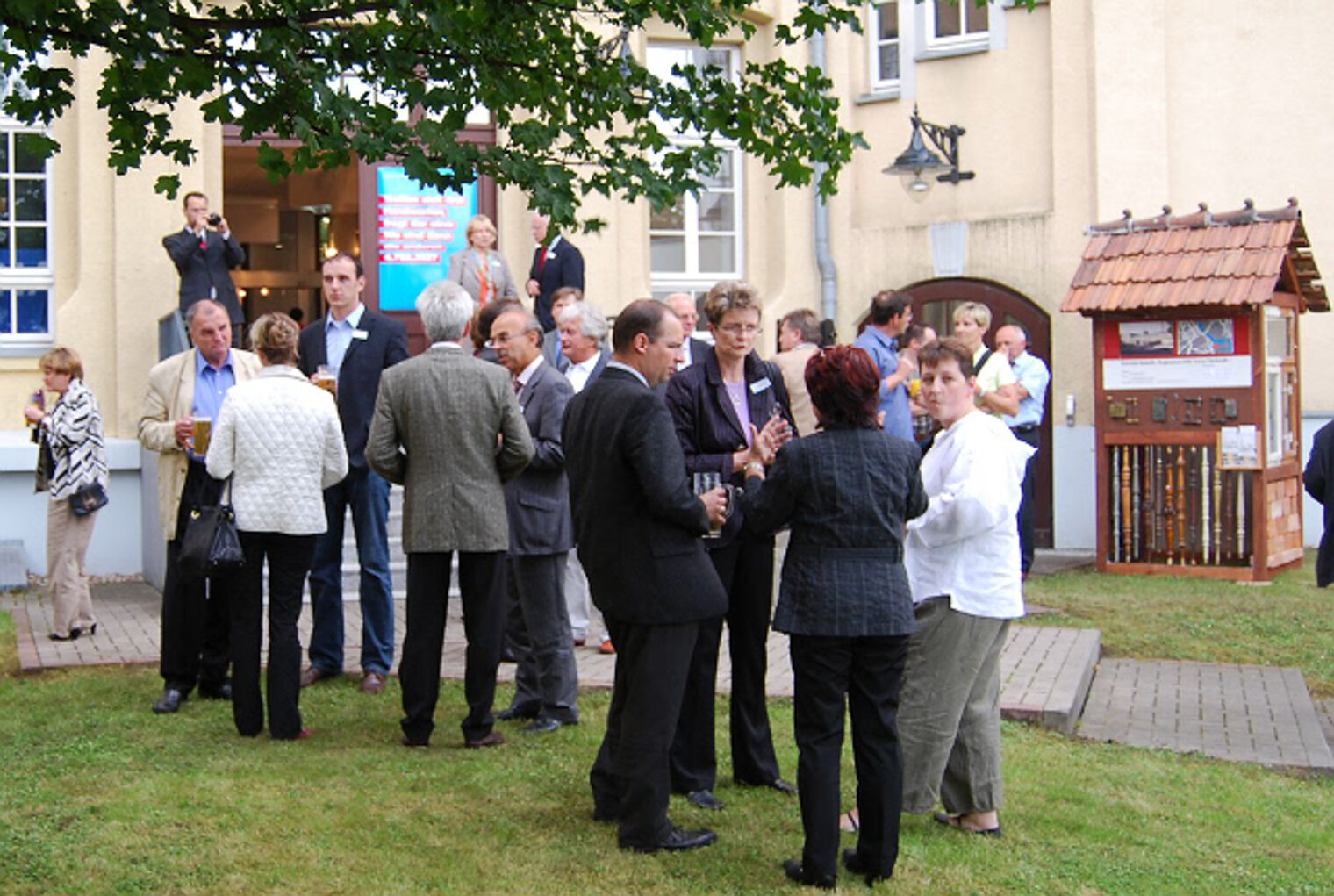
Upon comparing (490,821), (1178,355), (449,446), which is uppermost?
(1178,355)

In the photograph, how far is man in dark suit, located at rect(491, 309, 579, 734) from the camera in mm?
7527

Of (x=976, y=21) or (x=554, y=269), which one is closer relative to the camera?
(x=554, y=269)

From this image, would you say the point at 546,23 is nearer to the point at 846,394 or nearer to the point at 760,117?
the point at 760,117

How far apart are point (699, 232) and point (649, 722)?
1198 cm

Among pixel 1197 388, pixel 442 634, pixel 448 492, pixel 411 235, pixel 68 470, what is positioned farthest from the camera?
pixel 411 235

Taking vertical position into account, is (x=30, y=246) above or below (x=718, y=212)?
below

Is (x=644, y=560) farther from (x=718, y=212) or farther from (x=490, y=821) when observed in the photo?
(x=718, y=212)

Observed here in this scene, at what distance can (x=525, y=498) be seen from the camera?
763 cm

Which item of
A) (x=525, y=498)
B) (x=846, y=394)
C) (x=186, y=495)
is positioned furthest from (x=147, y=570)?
(x=846, y=394)

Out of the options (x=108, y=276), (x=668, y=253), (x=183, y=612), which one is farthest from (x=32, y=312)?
(x=183, y=612)

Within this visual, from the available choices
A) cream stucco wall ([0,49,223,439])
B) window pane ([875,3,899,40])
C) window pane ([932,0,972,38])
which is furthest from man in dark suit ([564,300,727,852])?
window pane ([875,3,899,40])

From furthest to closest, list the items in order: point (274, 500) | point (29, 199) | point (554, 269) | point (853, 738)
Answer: point (29, 199) → point (554, 269) → point (274, 500) → point (853, 738)

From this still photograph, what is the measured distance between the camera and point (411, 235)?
15.6m

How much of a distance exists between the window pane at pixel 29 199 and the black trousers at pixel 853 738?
11.0 m
